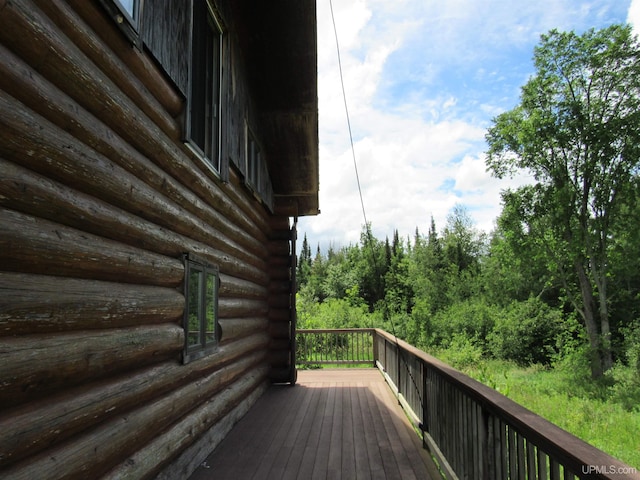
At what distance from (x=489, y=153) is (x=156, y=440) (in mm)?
20957

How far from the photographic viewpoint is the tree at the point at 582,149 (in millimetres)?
17344

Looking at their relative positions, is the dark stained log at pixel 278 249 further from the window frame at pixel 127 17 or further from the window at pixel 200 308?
the window frame at pixel 127 17

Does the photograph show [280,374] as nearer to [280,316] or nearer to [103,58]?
[280,316]

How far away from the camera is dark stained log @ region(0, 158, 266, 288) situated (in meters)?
1.66

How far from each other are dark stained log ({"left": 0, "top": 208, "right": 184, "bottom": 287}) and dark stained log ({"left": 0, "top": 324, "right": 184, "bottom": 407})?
30cm

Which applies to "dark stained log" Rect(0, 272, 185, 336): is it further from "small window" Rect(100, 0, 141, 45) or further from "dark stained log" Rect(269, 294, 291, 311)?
"dark stained log" Rect(269, 294, 291, 311)

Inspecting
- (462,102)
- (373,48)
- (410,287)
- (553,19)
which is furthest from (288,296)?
(410,287)

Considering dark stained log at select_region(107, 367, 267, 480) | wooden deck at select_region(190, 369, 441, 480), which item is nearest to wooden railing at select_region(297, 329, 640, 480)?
wooden deck at select_region(190, 369, 441, 480)

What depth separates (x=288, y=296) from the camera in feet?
27.0

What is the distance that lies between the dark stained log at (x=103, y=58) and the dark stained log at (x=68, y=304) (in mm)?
1197

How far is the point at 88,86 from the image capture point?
217cm

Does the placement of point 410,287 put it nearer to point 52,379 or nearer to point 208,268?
point 208,268

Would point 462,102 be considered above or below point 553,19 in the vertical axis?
below

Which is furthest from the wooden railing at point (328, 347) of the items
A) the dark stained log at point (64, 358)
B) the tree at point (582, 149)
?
the tree at point (582, 149)
